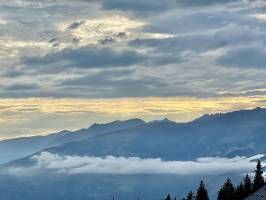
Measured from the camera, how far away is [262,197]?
4242 inches

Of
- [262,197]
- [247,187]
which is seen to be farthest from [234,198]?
[262,197]

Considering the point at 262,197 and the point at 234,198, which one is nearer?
the point at 262,197

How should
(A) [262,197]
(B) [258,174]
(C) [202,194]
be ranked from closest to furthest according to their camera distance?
(A) [262,197] → (C) [202,194] → (B) [258,174]

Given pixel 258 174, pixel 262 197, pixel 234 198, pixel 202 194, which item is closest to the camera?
pixel 262 197

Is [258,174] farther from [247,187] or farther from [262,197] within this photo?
[262,197]

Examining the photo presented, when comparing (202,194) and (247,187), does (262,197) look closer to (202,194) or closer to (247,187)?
(202,194)

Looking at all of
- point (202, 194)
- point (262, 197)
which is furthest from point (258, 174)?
point (262, 197)

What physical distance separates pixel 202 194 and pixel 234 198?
38.4 ft

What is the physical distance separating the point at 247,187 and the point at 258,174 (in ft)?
28.8

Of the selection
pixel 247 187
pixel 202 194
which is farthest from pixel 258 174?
pixel 202 194

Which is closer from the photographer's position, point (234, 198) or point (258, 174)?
point (234, 198)

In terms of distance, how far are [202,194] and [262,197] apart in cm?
2700

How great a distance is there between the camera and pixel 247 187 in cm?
14538

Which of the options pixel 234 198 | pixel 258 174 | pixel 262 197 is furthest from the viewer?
pixel 258 174
